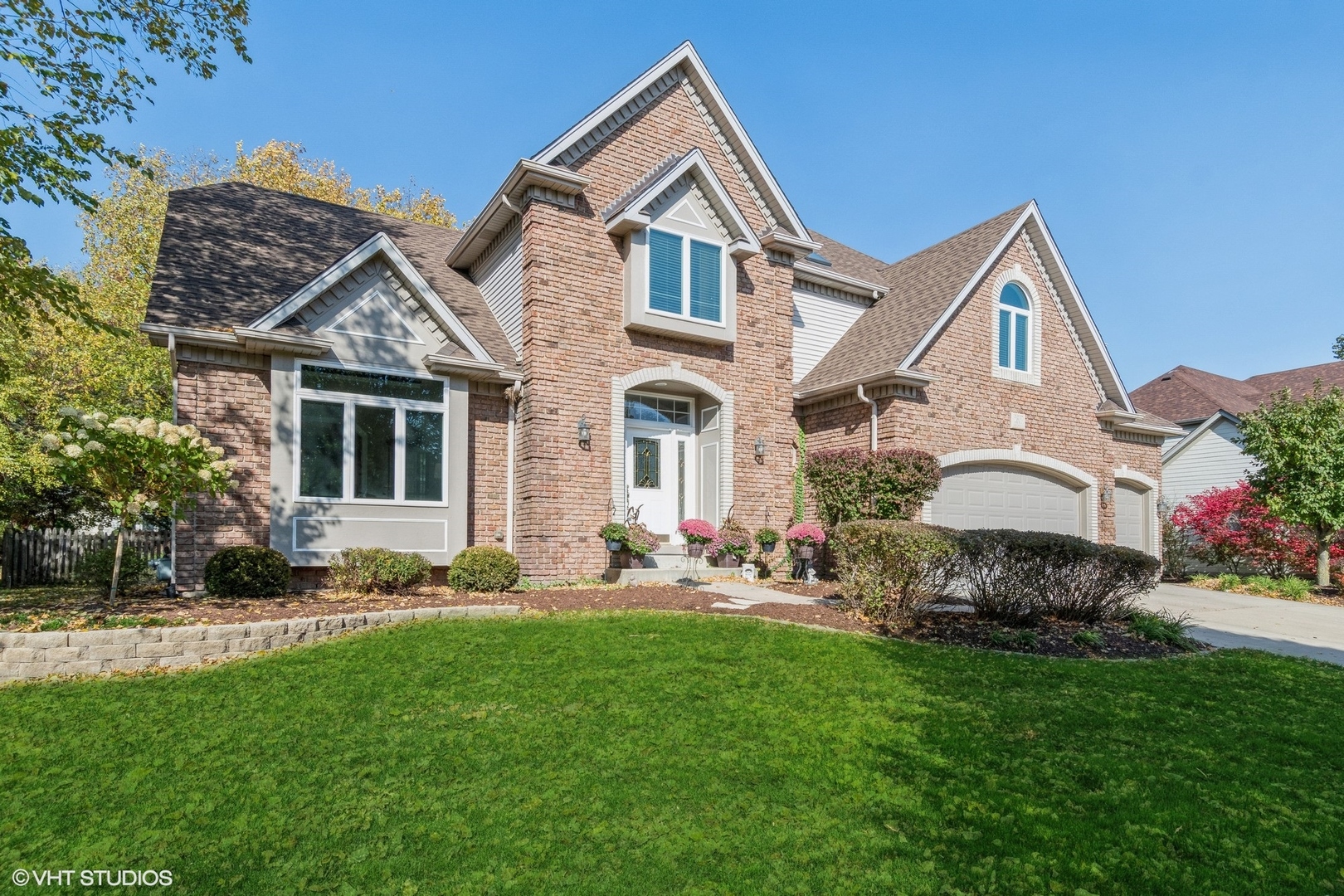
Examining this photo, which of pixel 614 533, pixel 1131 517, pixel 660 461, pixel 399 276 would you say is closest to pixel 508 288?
pixel 399 276

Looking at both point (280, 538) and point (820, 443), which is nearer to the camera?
point (280, 538)

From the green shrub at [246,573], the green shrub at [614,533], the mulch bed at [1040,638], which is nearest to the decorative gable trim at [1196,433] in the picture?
the mulch bed at [1040,638]

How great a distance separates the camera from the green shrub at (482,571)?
10844mm

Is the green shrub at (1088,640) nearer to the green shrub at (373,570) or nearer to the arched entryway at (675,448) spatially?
the arched entryway at (675,448)

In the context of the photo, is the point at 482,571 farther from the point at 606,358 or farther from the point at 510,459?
the point at 606,358

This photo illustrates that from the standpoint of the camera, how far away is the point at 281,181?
26.7 metres

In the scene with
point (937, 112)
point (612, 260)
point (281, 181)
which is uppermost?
point (281, 181)

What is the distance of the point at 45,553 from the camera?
52.3 ft

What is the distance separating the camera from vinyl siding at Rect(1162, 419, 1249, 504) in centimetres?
2280

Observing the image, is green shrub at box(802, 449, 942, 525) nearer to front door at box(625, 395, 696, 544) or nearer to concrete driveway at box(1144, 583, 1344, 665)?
front door at box(625, 395, 696, 544)

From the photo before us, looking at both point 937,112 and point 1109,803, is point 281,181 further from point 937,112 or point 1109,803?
point 1109,803

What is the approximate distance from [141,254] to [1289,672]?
28.8m

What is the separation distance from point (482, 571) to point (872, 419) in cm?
771

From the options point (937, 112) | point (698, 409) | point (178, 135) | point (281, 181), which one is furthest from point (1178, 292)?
point (178, 135)
